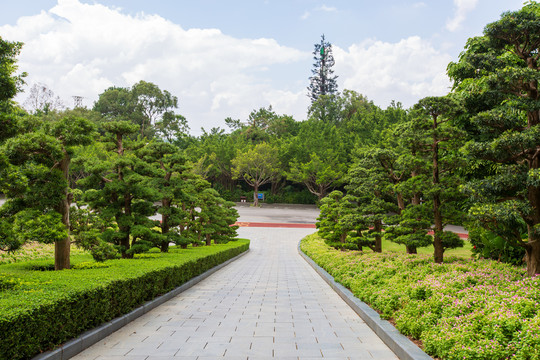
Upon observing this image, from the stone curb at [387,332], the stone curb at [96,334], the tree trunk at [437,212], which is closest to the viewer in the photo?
the stone curb at [96,334]

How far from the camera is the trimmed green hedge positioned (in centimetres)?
331

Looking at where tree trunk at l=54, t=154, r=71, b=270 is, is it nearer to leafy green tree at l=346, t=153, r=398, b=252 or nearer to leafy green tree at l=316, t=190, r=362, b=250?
leafy green tree at l=346, t=153, r=398, b=252

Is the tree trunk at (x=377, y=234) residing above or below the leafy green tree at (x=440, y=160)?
below

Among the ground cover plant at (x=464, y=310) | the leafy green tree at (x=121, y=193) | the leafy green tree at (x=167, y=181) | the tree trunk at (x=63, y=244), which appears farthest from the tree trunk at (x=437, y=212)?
the tree trunk at (x=63, y=244)

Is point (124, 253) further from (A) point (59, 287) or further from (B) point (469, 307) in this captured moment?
(B) point (469, 307)

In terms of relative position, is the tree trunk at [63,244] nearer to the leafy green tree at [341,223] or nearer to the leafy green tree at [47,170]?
the leafy green tree at [47,170]

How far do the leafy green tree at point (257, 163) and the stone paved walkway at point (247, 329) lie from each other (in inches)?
1441

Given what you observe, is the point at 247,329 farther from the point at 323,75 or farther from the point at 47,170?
the point at 323,75

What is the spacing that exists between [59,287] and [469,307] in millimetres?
4939

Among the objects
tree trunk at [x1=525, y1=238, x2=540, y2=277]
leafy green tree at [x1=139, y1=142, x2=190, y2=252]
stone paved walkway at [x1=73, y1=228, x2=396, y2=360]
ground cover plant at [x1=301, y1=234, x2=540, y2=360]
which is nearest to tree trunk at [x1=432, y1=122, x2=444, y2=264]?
ground cover plant at [x1=301, y1=234, x2=540, y2=360]

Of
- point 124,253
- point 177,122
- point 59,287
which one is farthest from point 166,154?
point 177,122

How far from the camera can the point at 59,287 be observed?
4.45m

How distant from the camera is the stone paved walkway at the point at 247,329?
4184 mm

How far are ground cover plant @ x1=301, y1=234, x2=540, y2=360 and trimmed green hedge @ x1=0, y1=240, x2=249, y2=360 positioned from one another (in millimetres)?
3879
